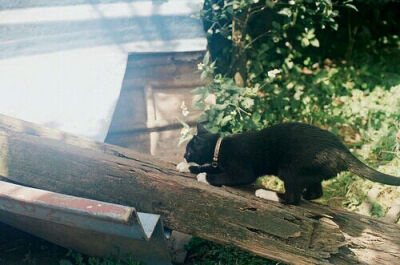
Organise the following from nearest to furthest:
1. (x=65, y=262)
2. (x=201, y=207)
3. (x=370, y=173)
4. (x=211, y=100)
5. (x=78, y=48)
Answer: (x=201, y=207) → (x=65, y=262) → (x=370, y=173) → (x=211, y=100) → (x=78, y=48)

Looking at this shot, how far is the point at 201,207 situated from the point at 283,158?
99 centimetres

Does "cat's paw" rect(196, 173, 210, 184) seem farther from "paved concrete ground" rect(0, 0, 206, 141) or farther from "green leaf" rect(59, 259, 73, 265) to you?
"green leaf" rect(59, 259, 73, 265)

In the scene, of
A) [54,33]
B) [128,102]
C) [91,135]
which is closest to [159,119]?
[128,102]

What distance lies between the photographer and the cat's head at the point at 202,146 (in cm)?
406

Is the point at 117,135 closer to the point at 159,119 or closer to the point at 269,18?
the point at 159,119

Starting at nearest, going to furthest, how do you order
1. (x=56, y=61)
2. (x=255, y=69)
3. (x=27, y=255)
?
1. (x=27, y=255)
2. (x=56, y=61)
3. (x=255, y=69)

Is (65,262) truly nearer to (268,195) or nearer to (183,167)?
(183,167)

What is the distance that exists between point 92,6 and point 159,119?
149 cm

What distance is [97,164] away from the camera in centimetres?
Answer: 314

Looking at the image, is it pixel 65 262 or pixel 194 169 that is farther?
pixel 194 169

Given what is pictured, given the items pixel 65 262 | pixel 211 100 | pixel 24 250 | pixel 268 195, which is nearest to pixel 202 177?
pixel 268 195

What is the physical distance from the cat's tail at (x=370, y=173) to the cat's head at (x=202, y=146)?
1.24 metres

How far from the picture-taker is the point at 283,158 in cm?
371

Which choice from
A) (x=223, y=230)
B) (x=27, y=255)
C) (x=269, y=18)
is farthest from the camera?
(x=269, y=18)
